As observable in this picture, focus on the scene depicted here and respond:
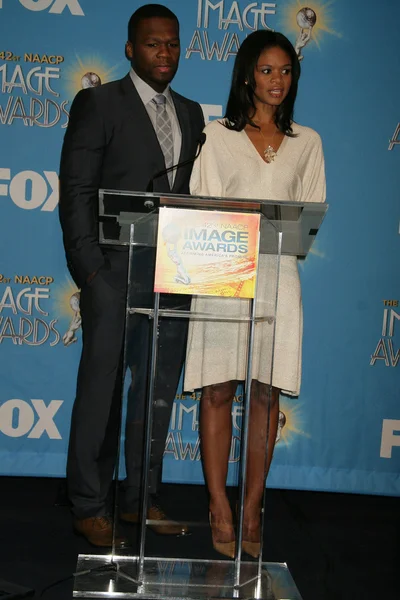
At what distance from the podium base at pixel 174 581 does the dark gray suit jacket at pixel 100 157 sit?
3.79 feet

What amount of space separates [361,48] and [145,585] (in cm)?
272

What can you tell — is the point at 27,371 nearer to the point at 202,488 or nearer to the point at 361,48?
the point at 202,488

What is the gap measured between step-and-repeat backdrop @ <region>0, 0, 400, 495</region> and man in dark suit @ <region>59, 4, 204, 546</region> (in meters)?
0.52

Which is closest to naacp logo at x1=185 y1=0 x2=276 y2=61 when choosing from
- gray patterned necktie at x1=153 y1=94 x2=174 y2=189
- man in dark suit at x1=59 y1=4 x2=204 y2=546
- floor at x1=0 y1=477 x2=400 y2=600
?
man in dark suit at x1=59 y1=4 x2=204 y2=546

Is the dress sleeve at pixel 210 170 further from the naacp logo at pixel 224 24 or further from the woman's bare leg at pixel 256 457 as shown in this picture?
the naacp logo at pixel 224 24

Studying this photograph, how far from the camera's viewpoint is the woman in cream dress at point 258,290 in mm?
2404

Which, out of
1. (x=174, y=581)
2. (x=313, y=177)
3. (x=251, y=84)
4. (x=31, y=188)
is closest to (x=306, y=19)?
(x=251, y=84)

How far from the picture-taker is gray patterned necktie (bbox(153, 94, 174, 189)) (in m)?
3.18

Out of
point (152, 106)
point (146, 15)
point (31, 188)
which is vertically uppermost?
point (146, 15)

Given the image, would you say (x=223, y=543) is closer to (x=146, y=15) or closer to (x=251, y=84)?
(x=251, y=84)

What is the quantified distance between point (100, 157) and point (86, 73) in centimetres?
76

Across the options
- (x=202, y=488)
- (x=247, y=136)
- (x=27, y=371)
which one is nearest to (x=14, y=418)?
(x=27, y=371)

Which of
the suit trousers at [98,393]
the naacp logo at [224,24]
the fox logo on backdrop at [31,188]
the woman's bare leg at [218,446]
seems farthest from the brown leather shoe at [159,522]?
the naacp logo at [224,24]

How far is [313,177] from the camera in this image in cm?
297
